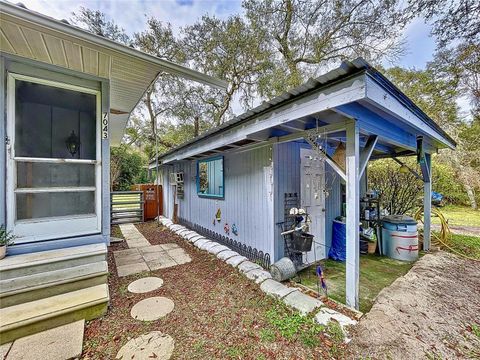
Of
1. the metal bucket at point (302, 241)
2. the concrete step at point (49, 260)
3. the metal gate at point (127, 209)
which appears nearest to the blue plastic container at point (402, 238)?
the metal bucket at point (302, 241)

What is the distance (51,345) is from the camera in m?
1.80

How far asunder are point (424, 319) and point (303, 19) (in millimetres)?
10777

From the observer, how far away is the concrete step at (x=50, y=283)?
205cm

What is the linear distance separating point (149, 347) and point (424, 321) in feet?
9.07

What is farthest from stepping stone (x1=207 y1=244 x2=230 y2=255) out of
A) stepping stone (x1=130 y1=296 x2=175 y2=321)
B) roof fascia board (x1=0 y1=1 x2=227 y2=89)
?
roof fascia board (x1=0 y1=1 x2=227 y2=89)

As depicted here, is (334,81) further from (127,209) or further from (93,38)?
(127,209)

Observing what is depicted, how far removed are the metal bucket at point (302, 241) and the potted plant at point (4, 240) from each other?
3.51 metres

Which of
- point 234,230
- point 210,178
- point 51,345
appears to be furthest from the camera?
point 210,178

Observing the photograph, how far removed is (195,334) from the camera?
204 centimetres

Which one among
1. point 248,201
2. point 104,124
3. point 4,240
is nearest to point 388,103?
point 248,201

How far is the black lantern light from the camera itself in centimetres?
310

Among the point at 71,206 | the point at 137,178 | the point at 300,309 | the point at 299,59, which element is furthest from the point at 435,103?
the point at 137,178

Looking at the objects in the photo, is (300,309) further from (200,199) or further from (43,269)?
(200,199)

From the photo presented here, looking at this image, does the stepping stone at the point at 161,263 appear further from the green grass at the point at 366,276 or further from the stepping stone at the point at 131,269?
the green grass at the point at 366,276
